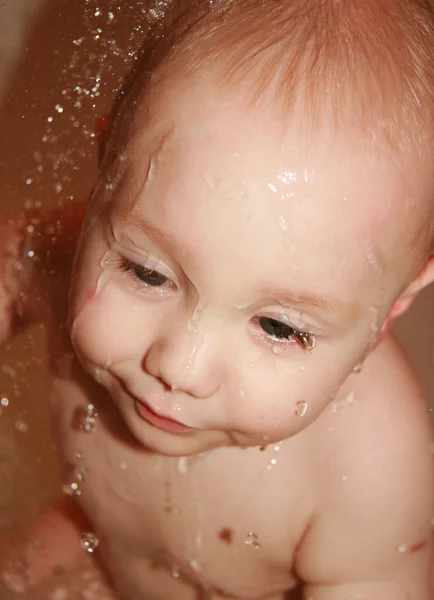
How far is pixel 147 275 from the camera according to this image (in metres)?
0.69

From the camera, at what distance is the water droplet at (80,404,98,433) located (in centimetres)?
93

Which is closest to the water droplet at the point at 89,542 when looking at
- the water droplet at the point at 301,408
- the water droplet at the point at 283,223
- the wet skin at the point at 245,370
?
the wet skin at the point at 245,370

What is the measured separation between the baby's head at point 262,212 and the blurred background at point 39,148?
1.27 feet

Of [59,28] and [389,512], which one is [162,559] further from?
[59,28]

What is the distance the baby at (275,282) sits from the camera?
61cm

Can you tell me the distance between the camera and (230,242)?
1.98ft

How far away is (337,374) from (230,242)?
185mm

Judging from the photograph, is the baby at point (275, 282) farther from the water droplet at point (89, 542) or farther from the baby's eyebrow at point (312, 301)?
the water droplet at point (89, 542)

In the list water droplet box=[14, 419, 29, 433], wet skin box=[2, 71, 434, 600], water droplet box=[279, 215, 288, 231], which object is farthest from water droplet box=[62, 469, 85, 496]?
water droplet box=[279, 215, 288, 231]

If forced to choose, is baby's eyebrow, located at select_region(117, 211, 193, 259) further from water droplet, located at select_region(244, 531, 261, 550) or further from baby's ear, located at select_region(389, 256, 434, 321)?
water droplet, located at select_region(244, 531, 261, 550)

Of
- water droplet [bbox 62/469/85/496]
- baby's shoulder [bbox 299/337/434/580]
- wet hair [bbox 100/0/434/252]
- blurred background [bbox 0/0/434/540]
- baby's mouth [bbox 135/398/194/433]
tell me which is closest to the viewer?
wet hair [bbox 100/0/434/252]

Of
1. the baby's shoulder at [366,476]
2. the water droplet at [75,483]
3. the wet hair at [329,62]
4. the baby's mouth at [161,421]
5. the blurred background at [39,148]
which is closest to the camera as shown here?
the wet hair at [329,62]

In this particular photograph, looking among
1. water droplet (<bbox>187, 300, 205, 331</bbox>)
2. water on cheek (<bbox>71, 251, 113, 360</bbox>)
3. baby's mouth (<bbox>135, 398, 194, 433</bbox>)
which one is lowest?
baby's mouth (<bbox>135, 398, 194, 433</bbox>)

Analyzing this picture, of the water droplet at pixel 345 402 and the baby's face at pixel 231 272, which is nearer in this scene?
the baby's face at pixel 231 272
